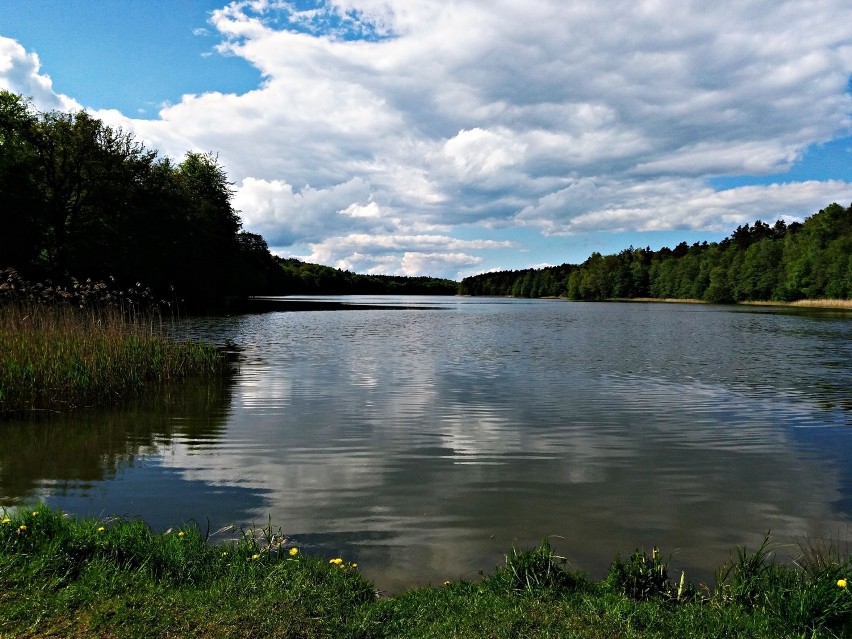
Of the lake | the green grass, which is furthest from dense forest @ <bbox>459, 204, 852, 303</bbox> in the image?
the green grass

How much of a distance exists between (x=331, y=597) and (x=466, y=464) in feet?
17.2

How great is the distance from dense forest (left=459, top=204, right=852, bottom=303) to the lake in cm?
8787

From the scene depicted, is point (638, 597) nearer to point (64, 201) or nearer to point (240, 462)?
point (240, 462)

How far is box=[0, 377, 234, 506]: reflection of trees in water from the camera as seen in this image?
9.30 m

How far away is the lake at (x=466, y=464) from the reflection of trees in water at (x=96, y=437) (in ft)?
0.19

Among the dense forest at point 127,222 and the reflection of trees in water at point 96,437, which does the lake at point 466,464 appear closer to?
the reflection of trees in water at point 96,437

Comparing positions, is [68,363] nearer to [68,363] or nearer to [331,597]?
[68,363]

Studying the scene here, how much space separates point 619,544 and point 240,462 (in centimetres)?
644

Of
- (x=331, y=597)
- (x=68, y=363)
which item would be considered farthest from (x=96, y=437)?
(x=331, y=597)

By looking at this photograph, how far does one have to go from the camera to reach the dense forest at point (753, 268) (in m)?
92.9

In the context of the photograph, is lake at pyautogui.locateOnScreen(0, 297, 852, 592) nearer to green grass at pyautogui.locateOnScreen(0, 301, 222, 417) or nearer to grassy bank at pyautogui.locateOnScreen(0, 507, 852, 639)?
grassy bank at pyautogui.locateOnScreen(0, 507, 852, 639)

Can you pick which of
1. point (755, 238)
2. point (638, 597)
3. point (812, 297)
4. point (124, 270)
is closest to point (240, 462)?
point (638, 597)

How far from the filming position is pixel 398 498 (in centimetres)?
827

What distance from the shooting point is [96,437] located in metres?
11.7
